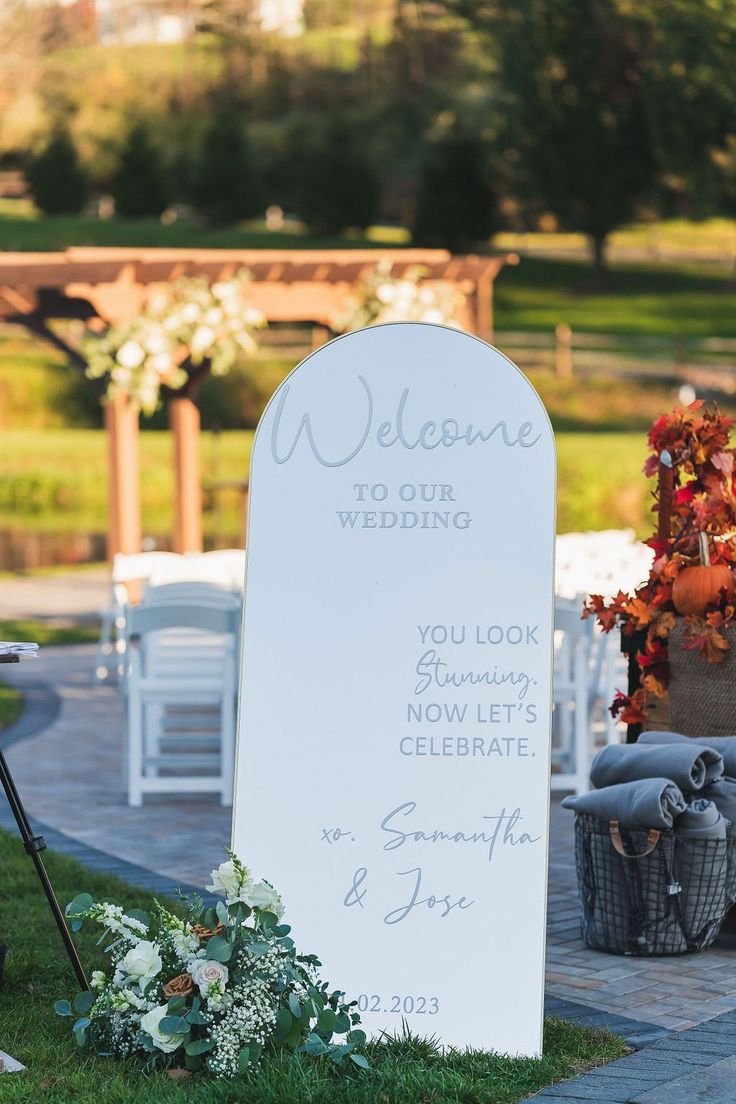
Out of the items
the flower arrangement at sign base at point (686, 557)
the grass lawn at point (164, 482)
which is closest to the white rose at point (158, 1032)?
the flower arrangement at sign base at point (686, 557)

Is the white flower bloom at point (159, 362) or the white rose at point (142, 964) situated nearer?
the white rose at point (142, 964)

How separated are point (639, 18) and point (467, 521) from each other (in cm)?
2040

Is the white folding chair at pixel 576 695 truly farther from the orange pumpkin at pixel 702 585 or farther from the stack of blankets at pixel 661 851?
the stack of blankets at pixel 661 851

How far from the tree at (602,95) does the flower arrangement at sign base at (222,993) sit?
547 inches

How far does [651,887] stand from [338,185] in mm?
41633

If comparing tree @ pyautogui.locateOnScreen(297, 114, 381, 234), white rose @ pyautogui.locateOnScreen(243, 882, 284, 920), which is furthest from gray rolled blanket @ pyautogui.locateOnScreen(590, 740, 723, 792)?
tree @ pyautogui.locateOnScreen(297, 114, 381, 234)

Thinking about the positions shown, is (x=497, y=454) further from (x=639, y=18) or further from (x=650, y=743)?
(x=639, y=18)

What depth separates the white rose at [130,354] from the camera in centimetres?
1033

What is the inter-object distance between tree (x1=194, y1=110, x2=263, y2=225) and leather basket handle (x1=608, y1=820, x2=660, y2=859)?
4383 cm

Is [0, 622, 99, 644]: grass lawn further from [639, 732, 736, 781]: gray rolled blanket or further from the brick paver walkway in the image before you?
[639, 732, 736, 781]: gray rolled blanket

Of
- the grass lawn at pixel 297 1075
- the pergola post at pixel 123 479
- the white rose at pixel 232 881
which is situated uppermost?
the pergola post at pixel 123 479

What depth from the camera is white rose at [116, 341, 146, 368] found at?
407 inches

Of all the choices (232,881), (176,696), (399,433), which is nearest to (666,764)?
(399,433)

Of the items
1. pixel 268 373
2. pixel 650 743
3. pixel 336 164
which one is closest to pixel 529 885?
pixel 650 743
